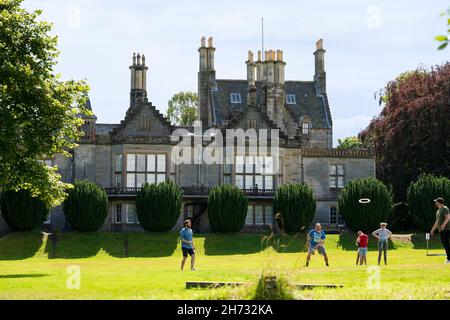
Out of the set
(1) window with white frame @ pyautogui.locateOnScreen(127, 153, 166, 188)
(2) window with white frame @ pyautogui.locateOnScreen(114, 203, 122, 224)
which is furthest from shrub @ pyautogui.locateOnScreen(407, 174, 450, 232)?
(2) window with white frame @ pyautogui.locateOnScreen(114, 203, 122, 224)

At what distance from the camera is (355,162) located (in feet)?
204

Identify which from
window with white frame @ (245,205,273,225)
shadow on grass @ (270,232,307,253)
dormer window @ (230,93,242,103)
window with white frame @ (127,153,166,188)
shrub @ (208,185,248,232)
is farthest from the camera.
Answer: dormer window @ (230,93,242,103)

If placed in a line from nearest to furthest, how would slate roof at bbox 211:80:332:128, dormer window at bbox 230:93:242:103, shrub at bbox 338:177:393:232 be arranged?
1. shrub at bbox 338:177:393:232
2. slate roof at bbox 211:80:332:128
3. dormer window at bbox 230:93:242:103

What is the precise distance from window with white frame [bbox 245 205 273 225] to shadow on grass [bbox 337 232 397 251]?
→ 6.70 m

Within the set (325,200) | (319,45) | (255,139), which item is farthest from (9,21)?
(319,45)

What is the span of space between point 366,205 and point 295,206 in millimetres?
4435

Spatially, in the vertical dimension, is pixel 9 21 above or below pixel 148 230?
above

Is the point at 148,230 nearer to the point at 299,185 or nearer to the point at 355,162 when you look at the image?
the point at 299,185

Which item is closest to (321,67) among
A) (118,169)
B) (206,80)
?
(206,80)

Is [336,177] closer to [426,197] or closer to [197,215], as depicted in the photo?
[426,197]

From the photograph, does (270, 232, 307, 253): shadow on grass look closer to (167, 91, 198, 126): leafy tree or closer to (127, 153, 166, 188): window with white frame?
(127, 153, 166, 188): window with white frame

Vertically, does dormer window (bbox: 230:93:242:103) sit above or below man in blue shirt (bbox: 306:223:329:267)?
above

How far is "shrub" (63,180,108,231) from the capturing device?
5250 cm

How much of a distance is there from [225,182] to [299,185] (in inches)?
268
